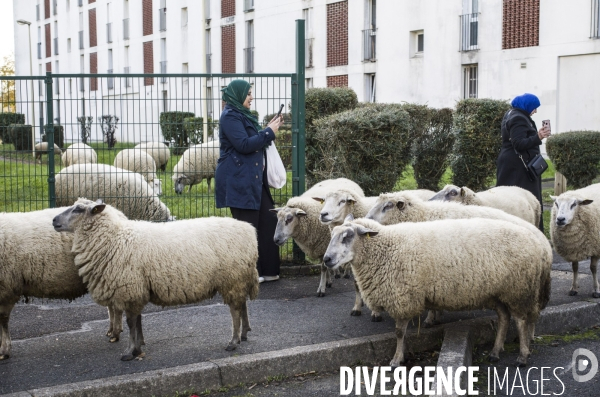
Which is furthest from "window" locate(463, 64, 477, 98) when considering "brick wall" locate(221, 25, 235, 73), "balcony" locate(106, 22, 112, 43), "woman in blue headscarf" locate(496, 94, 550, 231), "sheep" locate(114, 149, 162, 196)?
"balcony" locate(106, 22, 112, 43)

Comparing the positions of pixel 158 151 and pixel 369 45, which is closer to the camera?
pixel 158 151

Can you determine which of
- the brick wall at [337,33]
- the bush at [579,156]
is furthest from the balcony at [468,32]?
the bush at [579,156]

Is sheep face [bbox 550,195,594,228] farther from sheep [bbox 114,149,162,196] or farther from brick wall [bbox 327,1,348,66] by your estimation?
brick wall [bbox 327,1,348,66]

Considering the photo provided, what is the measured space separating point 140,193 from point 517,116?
4852mm

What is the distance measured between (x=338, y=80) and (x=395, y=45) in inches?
130

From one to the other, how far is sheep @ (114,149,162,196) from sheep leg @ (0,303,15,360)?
3.31m

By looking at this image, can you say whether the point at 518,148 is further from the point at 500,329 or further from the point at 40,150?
the point at 40,150

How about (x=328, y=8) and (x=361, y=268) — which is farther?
(x=328, y=8)

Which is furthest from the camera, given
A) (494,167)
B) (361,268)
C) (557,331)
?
(494,167)

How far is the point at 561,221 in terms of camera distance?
7.84 m

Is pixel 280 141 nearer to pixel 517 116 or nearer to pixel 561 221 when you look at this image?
pixel 517 116

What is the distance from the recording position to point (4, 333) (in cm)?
589

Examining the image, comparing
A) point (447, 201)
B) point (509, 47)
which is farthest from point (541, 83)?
point (447, 201)

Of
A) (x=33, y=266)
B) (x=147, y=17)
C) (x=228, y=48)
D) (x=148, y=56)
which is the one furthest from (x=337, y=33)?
(x=33, y=266)
